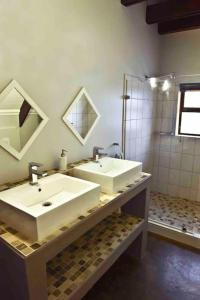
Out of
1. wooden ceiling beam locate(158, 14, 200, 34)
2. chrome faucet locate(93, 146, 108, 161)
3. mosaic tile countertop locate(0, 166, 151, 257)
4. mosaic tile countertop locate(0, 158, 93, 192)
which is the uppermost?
wooden ceiling beam locate(158, 14, 200, 34)

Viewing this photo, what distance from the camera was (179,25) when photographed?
2.73 meters

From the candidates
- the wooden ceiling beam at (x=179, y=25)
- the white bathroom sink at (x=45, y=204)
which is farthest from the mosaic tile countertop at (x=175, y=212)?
the wooden ceiling beam at (x=179, y=25)

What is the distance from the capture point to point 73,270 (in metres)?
1.45

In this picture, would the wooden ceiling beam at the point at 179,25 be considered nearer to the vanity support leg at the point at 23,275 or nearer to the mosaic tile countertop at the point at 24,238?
the mosaic tile countertop at the point at 24,238

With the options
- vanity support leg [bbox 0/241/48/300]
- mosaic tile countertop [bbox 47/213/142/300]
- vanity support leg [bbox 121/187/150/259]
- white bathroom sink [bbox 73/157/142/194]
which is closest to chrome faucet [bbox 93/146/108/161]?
white bathroom sink [bbox 73/157/142/194]

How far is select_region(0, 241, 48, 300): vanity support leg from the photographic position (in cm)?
96

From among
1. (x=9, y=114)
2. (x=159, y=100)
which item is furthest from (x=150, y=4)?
(x=9, y=114)

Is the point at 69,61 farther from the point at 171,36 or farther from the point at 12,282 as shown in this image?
the point at 171,36

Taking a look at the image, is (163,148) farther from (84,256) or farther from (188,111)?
(84,256)

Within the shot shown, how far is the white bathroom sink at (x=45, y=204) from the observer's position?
106 cm

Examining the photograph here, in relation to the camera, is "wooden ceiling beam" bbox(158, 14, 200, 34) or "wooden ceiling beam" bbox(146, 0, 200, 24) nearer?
"wooden ceiling beam" bbox(146, 0, 200, 24)

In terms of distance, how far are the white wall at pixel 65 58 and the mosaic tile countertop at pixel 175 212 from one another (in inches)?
45.3

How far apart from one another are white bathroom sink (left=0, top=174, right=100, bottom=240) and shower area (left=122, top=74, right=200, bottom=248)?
4.28 ft

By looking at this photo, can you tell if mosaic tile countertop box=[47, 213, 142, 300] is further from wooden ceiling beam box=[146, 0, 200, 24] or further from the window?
wooden ceiling beam box=[146, 0, 200, 24]
